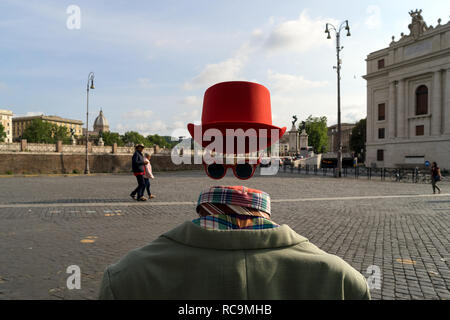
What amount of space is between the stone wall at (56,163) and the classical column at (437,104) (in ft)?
119

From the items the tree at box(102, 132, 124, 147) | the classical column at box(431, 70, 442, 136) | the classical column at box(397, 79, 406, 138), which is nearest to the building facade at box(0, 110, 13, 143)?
the tree at box(102, 132, 124, 147)

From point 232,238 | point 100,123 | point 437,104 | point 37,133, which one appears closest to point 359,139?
point 437,104

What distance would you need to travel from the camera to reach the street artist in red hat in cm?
108

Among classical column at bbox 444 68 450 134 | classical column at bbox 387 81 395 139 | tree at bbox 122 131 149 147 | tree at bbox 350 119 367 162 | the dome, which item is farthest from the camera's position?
the dome

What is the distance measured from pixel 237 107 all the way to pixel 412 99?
4502 centimetres

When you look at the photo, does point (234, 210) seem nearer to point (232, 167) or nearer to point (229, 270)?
point (229, 270)

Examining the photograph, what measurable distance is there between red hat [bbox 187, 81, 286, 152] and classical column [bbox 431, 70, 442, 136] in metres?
41.7

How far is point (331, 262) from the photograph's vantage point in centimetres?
113

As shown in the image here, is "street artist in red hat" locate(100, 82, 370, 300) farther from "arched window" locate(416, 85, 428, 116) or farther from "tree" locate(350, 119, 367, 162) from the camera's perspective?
"tree" locate(350, 119, 367, 162)

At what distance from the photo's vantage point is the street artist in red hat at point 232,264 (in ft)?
3.53

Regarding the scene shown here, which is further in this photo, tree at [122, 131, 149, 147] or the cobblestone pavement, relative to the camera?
tree at [122, 131, 149, 147]

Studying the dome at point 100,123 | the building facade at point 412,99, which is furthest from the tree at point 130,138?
the building facade at point 412,99
